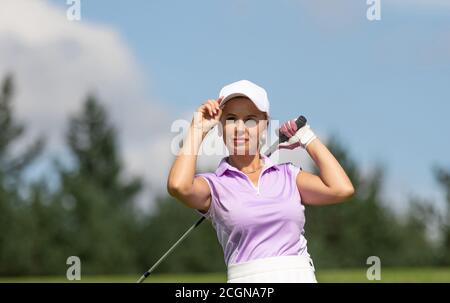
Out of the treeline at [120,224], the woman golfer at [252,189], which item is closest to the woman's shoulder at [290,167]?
the woman golfer at [252,189]

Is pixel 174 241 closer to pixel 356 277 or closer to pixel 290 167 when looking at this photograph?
pixel 356 277

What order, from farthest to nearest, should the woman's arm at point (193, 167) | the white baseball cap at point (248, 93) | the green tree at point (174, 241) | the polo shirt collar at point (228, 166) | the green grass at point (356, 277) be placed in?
the green tree at point (174, 241)
the green grass at point (356, 277)
the polo shirt collar at point (228, 166)
the white baseball cap at point (248, 93)
the woman's arm at point (193, 167)

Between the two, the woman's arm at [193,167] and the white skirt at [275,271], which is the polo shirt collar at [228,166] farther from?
the white skirt at [275,271]

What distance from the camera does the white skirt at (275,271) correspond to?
14.2 ft

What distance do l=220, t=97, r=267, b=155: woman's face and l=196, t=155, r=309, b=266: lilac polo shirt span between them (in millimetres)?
139

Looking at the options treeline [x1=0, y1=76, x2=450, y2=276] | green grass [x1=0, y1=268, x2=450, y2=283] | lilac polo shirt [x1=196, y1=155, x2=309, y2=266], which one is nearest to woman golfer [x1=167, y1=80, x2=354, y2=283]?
lilac polo shirt [x1=196, y1=155, x2=309, y2=266]

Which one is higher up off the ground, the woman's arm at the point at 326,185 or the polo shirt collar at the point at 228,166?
the polo shirt collar at the point at 228,166

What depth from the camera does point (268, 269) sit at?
4328 mm

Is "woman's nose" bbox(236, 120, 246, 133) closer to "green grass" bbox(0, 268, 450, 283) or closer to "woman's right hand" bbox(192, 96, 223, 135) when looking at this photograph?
"woman's right hand" bbox(192, 96, 223, 135)
